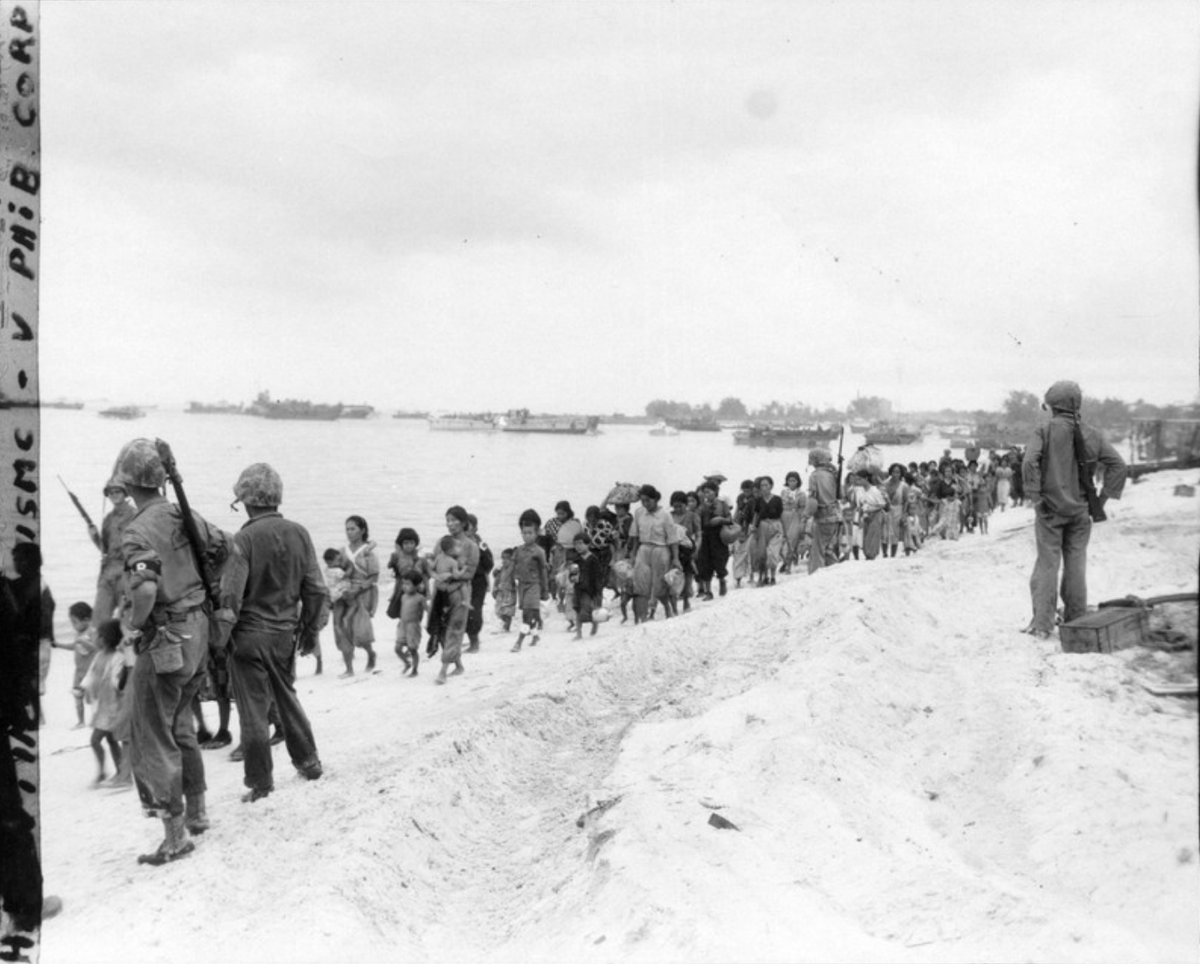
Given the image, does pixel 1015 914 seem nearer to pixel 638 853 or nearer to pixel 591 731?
pixel 638 853

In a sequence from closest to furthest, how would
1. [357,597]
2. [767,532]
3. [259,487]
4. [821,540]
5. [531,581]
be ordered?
[259,487] < [357,597] < [531,581] < [821,540] < [767,532]

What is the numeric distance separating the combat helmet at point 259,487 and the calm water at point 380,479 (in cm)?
1281

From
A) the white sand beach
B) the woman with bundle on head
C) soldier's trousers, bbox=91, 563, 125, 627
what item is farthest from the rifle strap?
soldier's trousers, bbox=91, 563, 125, 627

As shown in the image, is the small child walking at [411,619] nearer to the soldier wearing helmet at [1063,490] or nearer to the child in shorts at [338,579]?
the child in shorts at [338,579]

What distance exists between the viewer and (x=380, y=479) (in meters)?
53.0

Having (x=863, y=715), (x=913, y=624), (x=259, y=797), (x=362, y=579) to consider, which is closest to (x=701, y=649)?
(x=913, y=624)

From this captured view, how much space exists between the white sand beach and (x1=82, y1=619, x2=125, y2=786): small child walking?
1.14 ft

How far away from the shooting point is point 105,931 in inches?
158

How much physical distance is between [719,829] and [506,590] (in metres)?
7.51

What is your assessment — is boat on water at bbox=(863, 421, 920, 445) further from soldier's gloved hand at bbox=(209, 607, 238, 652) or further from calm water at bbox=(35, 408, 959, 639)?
soldier's gloved hand at bbox=(209, 607, 238, 652)

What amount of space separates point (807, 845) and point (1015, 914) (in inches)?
36.4

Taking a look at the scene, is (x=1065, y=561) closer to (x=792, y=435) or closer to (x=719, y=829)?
(x=719, y=829)

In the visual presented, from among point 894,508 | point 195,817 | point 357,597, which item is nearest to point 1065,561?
point 195,817

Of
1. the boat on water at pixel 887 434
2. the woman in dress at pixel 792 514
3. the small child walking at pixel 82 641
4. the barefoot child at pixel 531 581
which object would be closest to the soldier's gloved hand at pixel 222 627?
the small child walking at pixel 82 641
